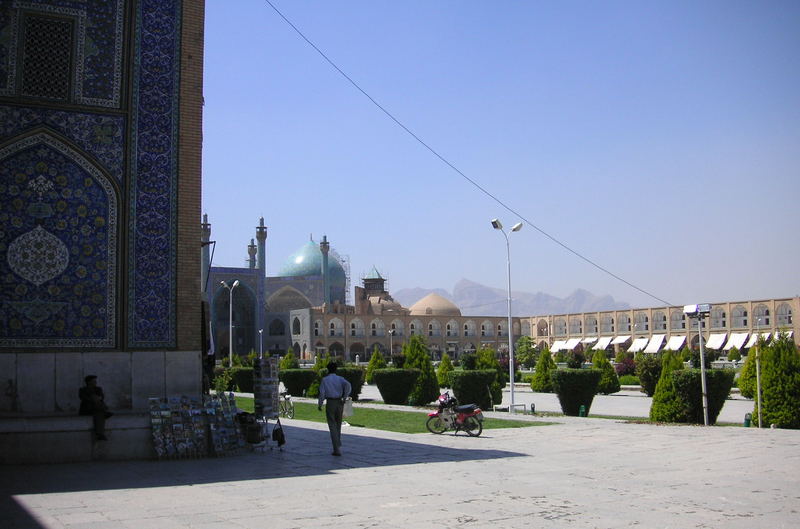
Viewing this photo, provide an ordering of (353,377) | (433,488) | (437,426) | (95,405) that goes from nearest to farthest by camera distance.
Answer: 1. (433,488)
2. (95,405)
3. (437,426)
4. (353,377)

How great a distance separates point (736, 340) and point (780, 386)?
43.5 metres

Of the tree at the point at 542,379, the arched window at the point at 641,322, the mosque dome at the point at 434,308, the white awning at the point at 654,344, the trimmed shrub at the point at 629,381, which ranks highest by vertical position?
the mosque dome at the point at 434,308

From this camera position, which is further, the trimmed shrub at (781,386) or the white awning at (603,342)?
the white awning at (603,342)

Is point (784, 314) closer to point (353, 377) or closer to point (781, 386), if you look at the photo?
point (353, 377)

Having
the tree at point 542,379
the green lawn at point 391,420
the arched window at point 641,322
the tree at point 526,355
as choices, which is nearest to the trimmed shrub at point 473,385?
the green lawn at point 391,420

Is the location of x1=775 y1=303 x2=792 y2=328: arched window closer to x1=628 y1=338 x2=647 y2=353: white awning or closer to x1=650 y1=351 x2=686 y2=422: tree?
x1=628 y1=338 x2=647 y2=353: white awning

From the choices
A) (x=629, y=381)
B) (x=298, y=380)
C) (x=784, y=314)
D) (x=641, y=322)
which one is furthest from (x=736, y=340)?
(x=298, y=380)

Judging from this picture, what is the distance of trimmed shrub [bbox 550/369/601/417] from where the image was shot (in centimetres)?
1677

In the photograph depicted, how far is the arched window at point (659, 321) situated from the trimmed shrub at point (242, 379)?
40595 mm

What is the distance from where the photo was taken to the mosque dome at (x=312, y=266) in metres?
74.9

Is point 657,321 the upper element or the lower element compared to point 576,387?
upper

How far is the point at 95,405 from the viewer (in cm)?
865

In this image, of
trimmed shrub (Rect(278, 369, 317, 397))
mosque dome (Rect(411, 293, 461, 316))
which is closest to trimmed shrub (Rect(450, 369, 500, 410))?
trimmed shrub (Rect(278, 369, 317, 397))

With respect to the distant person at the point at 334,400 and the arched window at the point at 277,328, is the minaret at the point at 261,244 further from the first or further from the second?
the distant person at the point at 334,400
